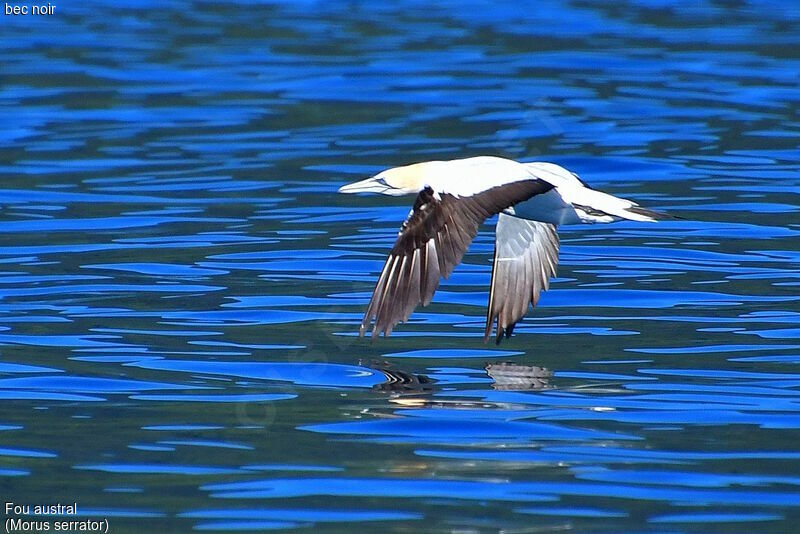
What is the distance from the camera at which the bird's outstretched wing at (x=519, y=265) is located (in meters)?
10.4

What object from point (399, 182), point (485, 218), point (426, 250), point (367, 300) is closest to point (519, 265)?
point (367, 300)

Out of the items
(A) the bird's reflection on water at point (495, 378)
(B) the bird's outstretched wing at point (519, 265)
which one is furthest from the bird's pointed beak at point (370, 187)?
(A) the bird's reflection on water at point (495, 378)

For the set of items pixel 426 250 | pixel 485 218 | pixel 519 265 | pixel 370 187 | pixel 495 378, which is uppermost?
pixel 370 187

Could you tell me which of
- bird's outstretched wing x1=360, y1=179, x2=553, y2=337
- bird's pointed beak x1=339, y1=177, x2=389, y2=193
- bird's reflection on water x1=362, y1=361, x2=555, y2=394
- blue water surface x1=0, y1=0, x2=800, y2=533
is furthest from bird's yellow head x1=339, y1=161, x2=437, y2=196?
bird's reflection on water x1=362, y1=361, x2=555, y2=394

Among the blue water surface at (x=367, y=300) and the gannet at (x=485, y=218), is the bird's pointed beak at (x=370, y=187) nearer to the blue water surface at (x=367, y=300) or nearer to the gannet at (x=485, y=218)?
the gannet at (x=485, y=218)

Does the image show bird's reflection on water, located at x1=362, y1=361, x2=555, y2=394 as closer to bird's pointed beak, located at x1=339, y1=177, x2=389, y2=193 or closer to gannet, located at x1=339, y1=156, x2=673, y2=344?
gannet, located at x1=339, y1=156, x2=673, y2=344

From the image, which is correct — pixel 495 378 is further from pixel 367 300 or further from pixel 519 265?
pixel 367 300

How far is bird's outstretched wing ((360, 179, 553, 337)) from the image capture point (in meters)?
8.95

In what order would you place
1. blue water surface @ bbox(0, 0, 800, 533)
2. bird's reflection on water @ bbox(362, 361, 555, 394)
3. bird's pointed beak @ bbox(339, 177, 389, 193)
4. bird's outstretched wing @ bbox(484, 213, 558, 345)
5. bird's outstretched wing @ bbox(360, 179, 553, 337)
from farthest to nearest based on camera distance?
bird's outstretched wing @ bbox(484, 213, 558, 345), bird's pointed beak @ bbox(339, 177, 389, 193), bird's outstretched wing @ bbox(360, 179, 553, 337), bird's reflection on water @ bbox(362, 361, 555, 394), blue water surface @ bbox(0, 0, 800, 533)

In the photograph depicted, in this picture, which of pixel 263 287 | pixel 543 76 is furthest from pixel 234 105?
Result: pixel 263 287

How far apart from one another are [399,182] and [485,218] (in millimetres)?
1009

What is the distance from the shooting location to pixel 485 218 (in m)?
9.14

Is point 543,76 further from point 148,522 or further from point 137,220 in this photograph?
point 148,522

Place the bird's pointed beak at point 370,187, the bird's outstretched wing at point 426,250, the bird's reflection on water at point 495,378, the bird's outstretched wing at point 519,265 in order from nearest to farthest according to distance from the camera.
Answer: the bird's reflection on water at point 495,378 → the bird's outstretched wing at point 426,250 → the bird's pointed beak at point 370,187 → the bird's outstretched wing at point 519,265
